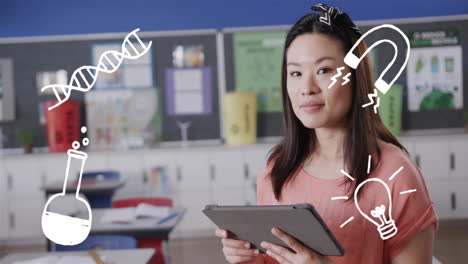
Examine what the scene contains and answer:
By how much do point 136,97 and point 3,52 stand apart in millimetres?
1368

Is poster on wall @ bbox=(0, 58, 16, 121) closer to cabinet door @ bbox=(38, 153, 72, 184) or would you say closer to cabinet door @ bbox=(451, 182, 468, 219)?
cabinet door @ bbox=(38, 153, 72, 184)

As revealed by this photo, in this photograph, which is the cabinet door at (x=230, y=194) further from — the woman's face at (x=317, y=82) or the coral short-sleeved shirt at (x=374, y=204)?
the woman's face at (x=317, y=82)

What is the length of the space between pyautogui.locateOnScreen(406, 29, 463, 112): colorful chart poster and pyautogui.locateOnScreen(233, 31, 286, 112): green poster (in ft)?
4.14

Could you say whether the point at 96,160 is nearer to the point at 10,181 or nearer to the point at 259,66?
the point at 10,181

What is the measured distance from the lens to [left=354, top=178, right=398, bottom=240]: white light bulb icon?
1.18 metres

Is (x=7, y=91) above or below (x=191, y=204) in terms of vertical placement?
above

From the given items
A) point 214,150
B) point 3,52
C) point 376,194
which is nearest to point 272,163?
point 376,194

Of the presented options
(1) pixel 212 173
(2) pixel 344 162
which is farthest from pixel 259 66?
(2) pixel 344 162

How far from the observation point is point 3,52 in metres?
5.64

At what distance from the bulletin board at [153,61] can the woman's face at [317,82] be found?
14.7 ft

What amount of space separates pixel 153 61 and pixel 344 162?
4.55 m

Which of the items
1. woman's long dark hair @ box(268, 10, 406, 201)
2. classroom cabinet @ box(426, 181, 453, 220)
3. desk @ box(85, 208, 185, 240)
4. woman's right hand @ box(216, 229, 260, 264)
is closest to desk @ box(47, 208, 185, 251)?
desk @ box(85, 208, 185, 240)

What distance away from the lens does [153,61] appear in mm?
5645

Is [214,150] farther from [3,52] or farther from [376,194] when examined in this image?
[376,194]
